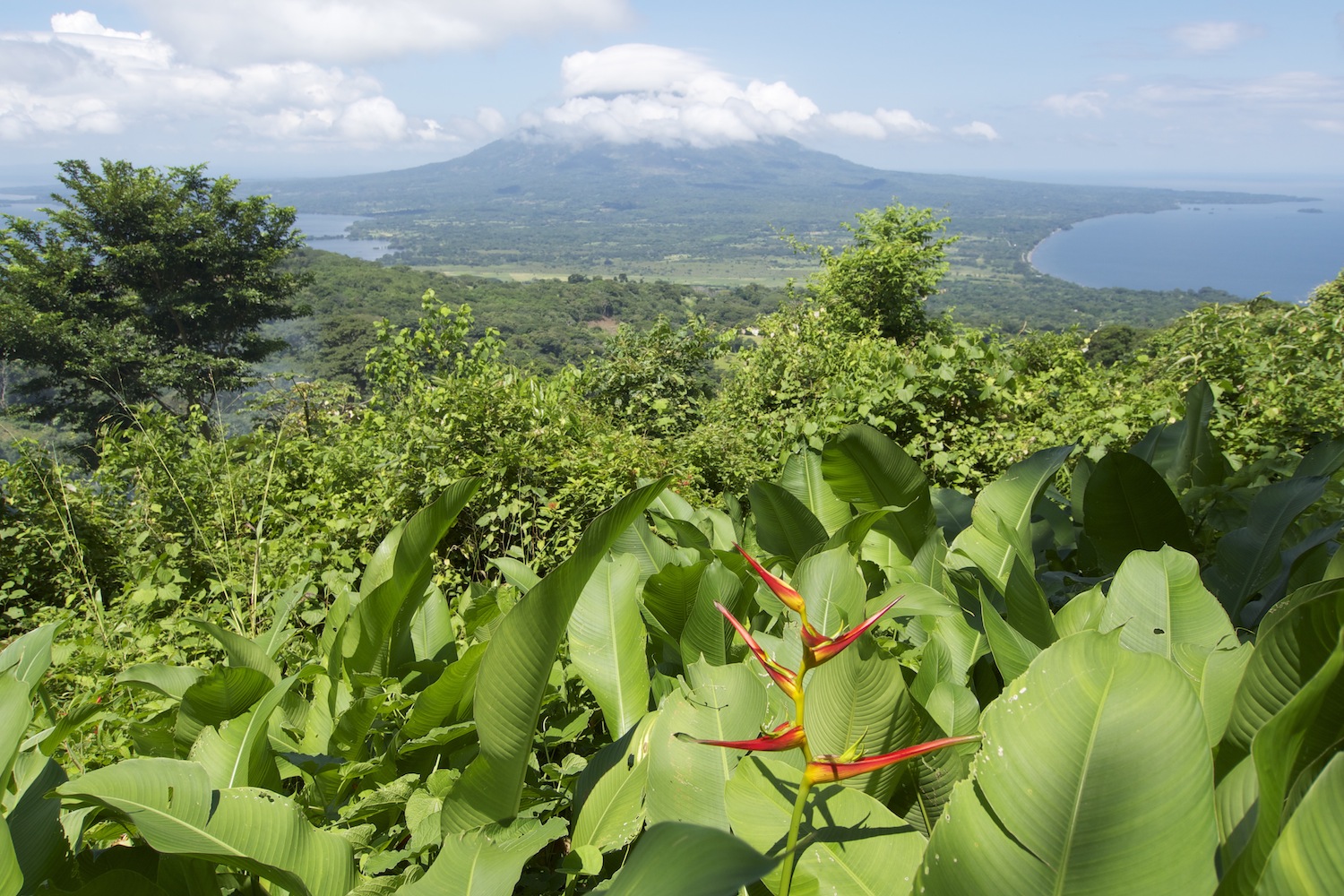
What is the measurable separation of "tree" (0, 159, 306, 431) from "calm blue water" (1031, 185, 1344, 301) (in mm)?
50652

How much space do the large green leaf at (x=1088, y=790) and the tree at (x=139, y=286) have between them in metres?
18.9

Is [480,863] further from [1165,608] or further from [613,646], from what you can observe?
[1165,608]

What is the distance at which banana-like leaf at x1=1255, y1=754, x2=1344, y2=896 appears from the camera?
1.63 feet

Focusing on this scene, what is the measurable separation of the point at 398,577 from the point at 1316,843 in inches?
41.8

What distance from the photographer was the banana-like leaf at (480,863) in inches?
30.4

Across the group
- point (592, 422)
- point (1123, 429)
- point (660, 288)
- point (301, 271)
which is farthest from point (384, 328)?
point (660, 288)

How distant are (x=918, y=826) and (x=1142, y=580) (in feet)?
1.58

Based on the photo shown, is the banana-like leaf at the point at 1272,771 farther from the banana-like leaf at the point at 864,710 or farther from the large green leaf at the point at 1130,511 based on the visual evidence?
the large green leaf at the point at 1130,511

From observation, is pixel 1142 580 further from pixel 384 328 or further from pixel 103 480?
pixel 384 328

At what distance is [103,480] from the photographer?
405 centimetres

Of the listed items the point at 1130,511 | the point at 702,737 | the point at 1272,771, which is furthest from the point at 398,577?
the point at 1130,511

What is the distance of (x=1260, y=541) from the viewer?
130 centimetres

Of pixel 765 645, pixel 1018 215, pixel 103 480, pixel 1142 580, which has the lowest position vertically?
pixel 103 480

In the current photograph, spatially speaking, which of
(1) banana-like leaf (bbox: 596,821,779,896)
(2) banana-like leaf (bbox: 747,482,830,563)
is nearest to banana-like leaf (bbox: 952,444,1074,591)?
(2) banana-like leaf (bbox: 747,482,830,563)
